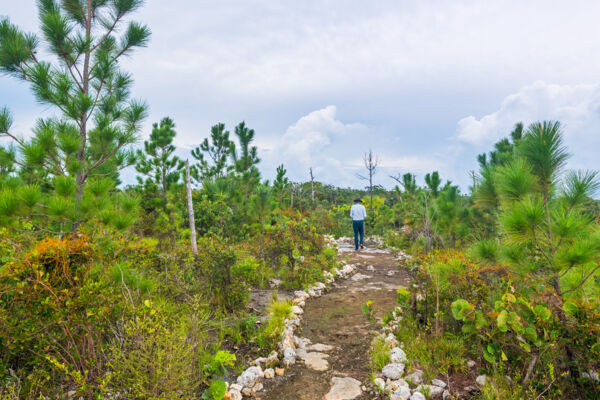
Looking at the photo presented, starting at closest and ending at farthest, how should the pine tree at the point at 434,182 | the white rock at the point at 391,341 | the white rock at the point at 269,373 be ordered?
the white rock at the point at 269,373, the white rock at the point at 391,341, the pine tree at the point at 434,182

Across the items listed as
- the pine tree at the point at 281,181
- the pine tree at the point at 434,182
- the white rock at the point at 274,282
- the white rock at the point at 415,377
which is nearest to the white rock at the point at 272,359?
the white rock at the point at 415,377

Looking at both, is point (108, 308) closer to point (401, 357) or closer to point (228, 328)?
→ point (228, 328)

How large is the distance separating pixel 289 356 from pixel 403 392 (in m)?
1.38

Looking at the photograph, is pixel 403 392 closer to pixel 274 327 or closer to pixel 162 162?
pixel 274 327

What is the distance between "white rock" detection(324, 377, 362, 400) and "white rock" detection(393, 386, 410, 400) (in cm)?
38

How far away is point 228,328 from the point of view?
4.26m

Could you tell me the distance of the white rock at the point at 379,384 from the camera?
Result: 3.00 m

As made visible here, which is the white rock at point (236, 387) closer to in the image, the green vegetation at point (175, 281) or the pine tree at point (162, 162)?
the green vegetation at point (175, 281)

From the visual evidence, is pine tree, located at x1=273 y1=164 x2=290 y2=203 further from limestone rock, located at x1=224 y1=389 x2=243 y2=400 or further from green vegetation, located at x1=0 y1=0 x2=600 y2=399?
limestone rock, located at x1=224 y1=389 x2=243 y2=400

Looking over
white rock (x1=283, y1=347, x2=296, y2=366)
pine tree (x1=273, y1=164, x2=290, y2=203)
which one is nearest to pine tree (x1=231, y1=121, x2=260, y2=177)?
pine tree (x1=273, y1=164, x2=290, y2=203)

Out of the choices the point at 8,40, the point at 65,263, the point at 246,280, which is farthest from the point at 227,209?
the point at 65,263

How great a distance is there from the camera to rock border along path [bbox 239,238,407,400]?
3.12 metres

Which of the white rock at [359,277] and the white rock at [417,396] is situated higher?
the white rock at [359,277]

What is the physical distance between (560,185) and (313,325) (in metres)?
3.69
